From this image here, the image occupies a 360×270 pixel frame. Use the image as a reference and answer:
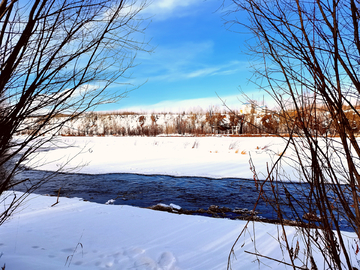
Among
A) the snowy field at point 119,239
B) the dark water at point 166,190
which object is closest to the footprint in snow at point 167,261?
the snowy field at point 119,239

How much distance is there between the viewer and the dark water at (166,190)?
481 cm

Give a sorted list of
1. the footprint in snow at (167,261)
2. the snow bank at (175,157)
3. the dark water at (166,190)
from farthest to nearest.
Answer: the snow bank at (175,157), the dark water at (166,190), the footprint in snow at (167,261)

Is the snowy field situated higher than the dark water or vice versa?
the snowy field

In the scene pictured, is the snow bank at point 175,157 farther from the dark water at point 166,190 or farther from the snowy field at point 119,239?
the snowy field at point 119,239

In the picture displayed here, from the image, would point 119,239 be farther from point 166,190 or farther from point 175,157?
point 175,157

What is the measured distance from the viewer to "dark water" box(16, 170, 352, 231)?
15.8 feet

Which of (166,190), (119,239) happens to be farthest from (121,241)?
(166,190)

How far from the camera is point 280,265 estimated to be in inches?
85.4

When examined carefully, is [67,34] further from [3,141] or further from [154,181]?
[154,181]

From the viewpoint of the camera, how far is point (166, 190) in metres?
5.96

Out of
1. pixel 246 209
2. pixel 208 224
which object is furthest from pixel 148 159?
pixel 208 224

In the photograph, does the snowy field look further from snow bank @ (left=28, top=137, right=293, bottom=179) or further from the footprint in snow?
snow bank @ (left=28, top=137, right=293, bottom=179)

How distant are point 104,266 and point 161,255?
0.54 m

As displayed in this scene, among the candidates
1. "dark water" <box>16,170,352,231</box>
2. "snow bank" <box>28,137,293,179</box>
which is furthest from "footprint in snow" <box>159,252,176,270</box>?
"snow bank" <box>28,137,293,179</box>
